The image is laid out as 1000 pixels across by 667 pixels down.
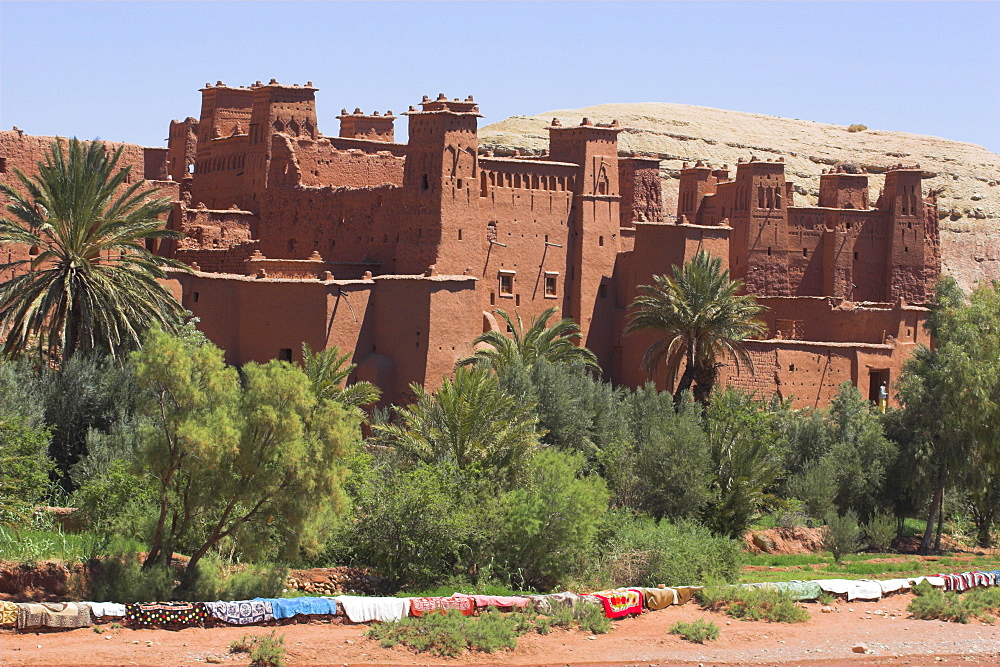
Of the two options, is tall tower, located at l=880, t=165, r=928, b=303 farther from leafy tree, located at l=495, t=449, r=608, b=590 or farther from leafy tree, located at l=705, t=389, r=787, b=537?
leafy tree, located at l=495, t=449, r=608, b=590

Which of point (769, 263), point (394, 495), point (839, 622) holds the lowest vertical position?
point (839, 622)

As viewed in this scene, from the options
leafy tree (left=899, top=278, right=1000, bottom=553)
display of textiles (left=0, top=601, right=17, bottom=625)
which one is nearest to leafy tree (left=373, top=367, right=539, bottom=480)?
display of textiles (left=0, top=601, right=17, bottom=625)

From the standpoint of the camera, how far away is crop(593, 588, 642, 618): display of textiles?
24.1 meters

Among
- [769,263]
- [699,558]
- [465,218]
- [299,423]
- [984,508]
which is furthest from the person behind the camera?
[769,263]

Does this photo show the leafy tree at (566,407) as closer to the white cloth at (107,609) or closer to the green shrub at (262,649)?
the green shrub at (262,649)

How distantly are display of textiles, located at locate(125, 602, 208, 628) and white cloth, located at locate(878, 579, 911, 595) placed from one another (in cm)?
1250

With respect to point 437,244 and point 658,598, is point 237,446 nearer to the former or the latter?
point 658,598

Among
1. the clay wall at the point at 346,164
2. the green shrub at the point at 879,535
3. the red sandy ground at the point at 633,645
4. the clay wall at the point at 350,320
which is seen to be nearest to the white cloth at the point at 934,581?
the red sandy ground at the point at 633,645

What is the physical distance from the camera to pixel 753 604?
2531cm

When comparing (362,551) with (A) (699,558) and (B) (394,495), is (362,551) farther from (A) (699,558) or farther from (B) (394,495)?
(A) (699,558)

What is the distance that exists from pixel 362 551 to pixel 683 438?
9.16 meters

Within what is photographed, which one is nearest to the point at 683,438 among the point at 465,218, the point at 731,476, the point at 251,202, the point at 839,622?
the point at 731,476

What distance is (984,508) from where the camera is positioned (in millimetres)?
35750

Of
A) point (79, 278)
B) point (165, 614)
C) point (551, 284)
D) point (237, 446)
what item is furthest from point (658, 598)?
point (551, 284)
